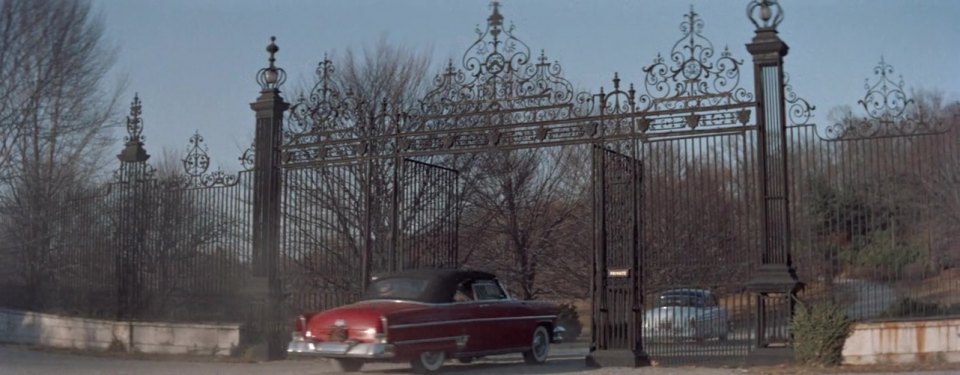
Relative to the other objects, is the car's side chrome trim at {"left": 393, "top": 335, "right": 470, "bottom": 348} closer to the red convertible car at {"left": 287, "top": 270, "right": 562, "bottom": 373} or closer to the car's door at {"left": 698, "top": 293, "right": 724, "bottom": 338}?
the red convertible car at {"left": 287, "top": 270, "right": 562, "bottom": 373}

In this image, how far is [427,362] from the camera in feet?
49.5

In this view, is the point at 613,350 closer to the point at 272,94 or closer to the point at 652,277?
the point at 272,94

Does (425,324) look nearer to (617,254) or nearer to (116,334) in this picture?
(617,254)

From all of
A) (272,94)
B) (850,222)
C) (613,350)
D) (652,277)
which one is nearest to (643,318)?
(613,350)

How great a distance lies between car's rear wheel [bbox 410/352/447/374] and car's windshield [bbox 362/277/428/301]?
767mm

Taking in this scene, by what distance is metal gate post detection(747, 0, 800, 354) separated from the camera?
48.8 feet

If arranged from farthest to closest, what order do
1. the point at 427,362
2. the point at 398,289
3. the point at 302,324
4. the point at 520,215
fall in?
the point at 520,215, the point at 398,289, the point at 302,324, the point at 427,362

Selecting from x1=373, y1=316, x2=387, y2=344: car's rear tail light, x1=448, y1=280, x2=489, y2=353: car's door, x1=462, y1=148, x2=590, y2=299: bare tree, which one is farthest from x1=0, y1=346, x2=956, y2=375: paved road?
x1=462, y1=148, x2=590, y2=299: bare tree

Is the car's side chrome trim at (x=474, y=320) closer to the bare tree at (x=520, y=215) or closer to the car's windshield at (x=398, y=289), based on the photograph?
the car's windshield at (x=398, y=289)

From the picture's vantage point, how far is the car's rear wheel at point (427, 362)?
15.0 meters

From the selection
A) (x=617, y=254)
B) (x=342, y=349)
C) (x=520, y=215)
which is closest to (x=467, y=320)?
(x=342, y=349)

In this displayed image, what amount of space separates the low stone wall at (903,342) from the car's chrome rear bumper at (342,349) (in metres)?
5.82

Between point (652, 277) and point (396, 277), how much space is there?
10708mm

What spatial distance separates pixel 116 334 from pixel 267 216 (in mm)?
3810
